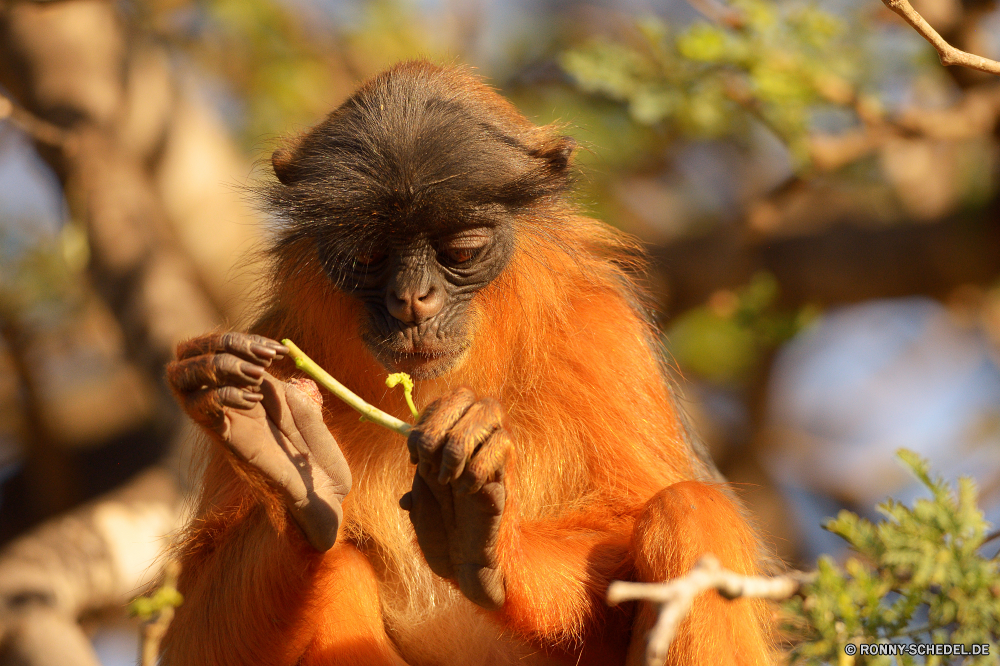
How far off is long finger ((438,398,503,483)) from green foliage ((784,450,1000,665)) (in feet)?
4.03

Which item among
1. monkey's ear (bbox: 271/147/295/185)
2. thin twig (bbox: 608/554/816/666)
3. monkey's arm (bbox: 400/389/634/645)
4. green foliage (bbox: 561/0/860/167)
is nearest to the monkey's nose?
monkey's arm (bbox: 400/389/634/645)

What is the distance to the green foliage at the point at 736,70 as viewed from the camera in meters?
6.84

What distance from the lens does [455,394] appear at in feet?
Result: 11.8

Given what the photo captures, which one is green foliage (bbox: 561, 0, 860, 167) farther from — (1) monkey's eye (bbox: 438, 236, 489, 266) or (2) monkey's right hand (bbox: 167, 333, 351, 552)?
(2) monkey's right hand (bbox: 167, 333, 351, 552)

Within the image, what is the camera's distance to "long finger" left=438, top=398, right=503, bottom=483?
11.1 ft

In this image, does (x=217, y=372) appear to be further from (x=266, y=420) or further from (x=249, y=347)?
(x=266, y=420)

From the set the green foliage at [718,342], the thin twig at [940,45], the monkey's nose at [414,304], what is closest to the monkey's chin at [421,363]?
the monkey's nose at [414,304]

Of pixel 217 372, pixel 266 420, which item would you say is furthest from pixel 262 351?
pixel 266 420

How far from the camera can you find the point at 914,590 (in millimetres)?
3314

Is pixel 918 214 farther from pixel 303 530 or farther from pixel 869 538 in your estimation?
pixel 303 530

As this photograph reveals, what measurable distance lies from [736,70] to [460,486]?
4.94 metres

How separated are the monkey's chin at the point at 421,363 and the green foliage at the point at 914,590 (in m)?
1.83

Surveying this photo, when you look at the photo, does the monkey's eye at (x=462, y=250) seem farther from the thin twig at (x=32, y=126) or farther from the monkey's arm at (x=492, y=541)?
the thin twig at (x=32, y=126)

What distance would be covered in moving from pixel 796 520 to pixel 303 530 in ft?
27.5
